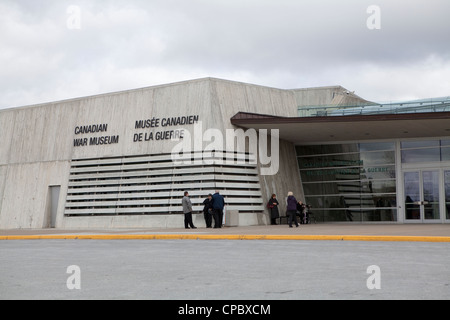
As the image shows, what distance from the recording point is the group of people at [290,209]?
25.3 metres

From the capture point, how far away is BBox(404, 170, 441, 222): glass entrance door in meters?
29.0

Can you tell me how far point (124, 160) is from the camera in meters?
30.6

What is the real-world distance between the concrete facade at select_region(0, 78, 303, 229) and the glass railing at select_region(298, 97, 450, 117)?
270cm

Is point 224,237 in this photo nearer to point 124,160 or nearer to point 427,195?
point 124,160

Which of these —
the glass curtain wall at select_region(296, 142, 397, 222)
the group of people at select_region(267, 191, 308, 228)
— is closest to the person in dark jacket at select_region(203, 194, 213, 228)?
the group of people at select_region(267, 191, 308, 228)

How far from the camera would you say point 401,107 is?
27.0 meters

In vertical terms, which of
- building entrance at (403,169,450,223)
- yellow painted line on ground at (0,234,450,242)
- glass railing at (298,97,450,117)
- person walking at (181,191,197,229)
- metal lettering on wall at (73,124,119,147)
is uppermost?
glass railing at (298,97,450,117)

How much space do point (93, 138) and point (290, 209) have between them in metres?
12.0

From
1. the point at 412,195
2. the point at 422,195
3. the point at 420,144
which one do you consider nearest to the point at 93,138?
the point at 412,195

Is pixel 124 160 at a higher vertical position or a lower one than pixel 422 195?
higher

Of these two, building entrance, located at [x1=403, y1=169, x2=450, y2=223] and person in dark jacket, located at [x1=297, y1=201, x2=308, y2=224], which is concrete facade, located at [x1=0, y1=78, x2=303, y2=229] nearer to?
person in dark jacket, located at [x1=297, y1=201, x2=308, y2=224]

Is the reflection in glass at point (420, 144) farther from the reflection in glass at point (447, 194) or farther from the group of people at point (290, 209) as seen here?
the group of people at point (290, 209)

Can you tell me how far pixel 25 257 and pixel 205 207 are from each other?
43.2ft
